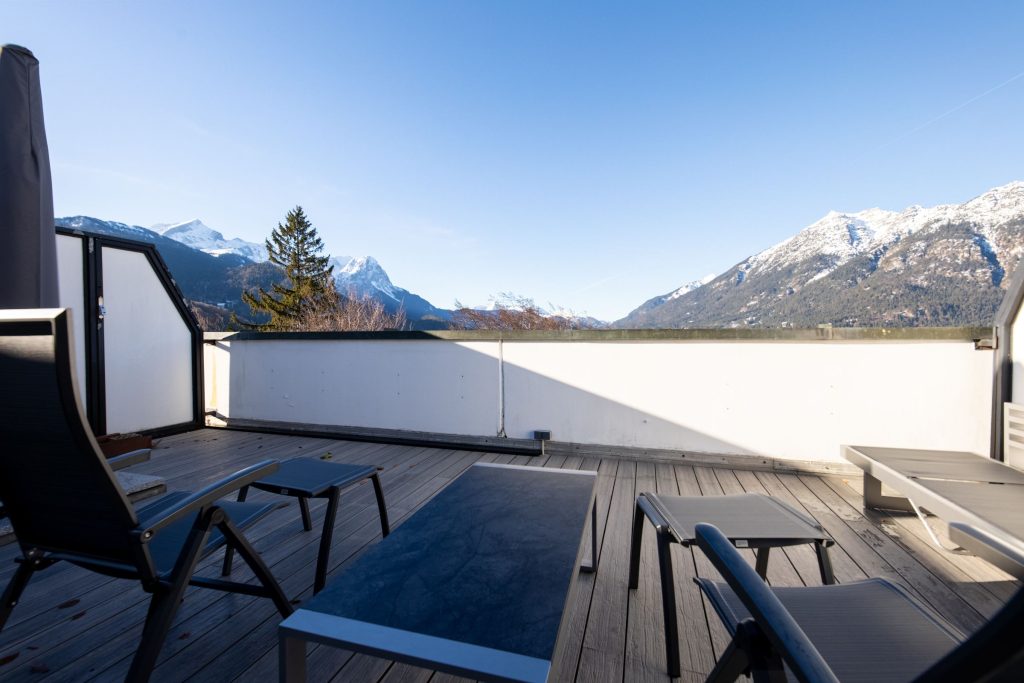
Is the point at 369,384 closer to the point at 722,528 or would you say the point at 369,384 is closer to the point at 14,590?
the point at 14,590

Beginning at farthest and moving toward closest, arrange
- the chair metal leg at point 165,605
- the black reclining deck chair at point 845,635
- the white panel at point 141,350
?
the white panel at point 141,350 → the chair metal leg at point 165,605 → the black reclining deck chair at point 845,635

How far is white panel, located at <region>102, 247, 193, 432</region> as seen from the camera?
4.46 meters

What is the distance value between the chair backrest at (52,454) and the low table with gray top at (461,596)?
0.65 metres

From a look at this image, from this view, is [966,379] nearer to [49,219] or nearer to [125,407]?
[49,219]

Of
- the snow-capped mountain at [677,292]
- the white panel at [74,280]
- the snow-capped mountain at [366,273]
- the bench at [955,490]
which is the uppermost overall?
the snow-capped mountain at [366,273]

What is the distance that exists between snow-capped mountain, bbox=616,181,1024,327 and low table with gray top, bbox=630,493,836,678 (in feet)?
69.0

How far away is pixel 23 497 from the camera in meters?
1.31

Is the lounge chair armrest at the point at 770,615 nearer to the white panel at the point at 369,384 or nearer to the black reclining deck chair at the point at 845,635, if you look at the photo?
the black reclining deck chair at the point at 845,635

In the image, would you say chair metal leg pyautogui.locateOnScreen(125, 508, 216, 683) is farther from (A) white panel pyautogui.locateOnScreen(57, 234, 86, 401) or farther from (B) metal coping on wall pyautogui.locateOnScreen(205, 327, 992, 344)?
(A) white panel pyautogui.locateOnScreen(57, 234, 86, 401)

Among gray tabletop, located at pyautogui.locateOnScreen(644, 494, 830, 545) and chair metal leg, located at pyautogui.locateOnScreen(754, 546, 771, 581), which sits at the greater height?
gray tabletop, located at pyautogui.locateOnScreen(644, 494, 830, 545)

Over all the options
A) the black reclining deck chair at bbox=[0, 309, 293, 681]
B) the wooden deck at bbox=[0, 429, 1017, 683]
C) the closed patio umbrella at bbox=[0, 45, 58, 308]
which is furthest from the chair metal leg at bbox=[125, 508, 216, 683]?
the closed patio umbrella at bbox=[0, 45, 58, 308]

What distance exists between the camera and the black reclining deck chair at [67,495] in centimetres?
112

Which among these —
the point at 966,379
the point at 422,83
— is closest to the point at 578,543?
the point at 966,379

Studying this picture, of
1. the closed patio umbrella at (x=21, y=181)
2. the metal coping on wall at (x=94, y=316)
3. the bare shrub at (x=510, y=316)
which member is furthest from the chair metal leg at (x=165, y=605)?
the bare shrub at (x=510, y=316)
